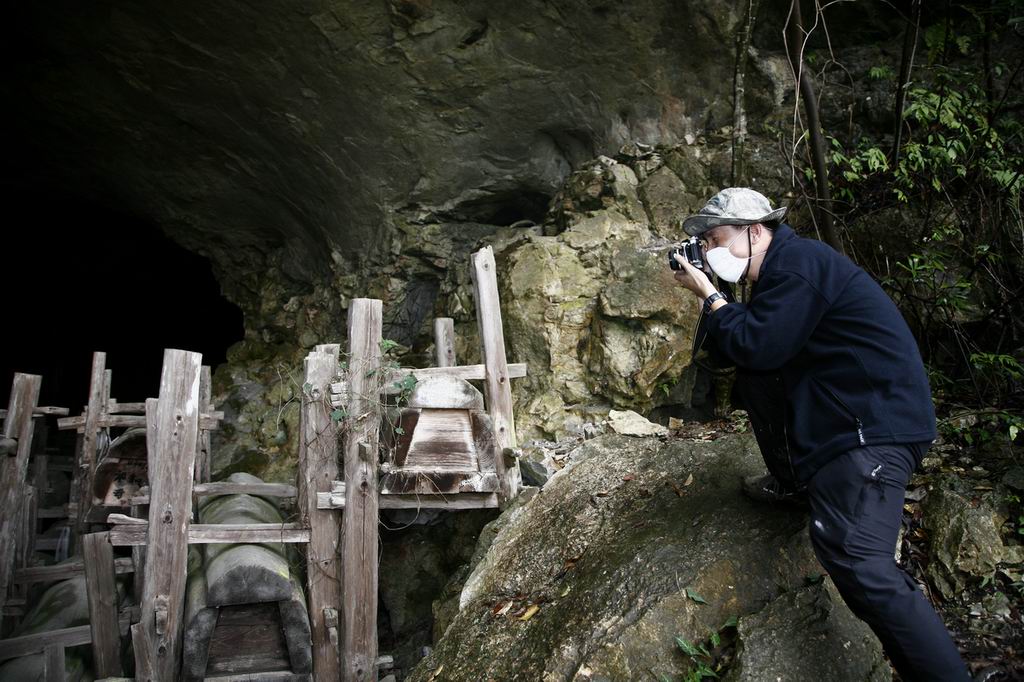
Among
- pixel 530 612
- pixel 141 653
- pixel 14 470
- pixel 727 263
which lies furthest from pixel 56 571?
pixel 727 263

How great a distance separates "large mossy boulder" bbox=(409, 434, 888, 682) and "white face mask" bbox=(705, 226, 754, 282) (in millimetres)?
1289

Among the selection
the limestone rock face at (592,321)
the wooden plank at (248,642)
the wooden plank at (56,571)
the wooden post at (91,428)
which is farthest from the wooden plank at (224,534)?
the wooden post at (91,428)

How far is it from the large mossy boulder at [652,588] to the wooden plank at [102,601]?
272 centimetres

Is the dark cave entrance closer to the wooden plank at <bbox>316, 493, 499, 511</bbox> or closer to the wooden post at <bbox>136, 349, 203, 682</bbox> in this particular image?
the wooden post at <bbox>136, 349, 203, 682</bbox>

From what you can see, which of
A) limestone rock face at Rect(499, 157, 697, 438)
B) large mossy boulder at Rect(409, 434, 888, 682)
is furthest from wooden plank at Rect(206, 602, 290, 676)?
limestone rock face at Rect(499, 157, 697, 438)

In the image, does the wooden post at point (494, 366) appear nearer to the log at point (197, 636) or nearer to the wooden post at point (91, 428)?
the log at point (197, 636)

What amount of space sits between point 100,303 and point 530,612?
1693 centimetres

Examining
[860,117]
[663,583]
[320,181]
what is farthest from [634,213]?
[663,583]

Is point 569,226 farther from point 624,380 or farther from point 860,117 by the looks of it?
point 860,117

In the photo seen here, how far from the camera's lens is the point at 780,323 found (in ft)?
9.45

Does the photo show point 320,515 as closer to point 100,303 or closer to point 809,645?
point 809,645

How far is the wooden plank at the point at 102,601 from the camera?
542cm

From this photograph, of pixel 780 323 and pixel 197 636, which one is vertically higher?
pixel 780 323

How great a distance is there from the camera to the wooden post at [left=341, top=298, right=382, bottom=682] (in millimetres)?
5180
